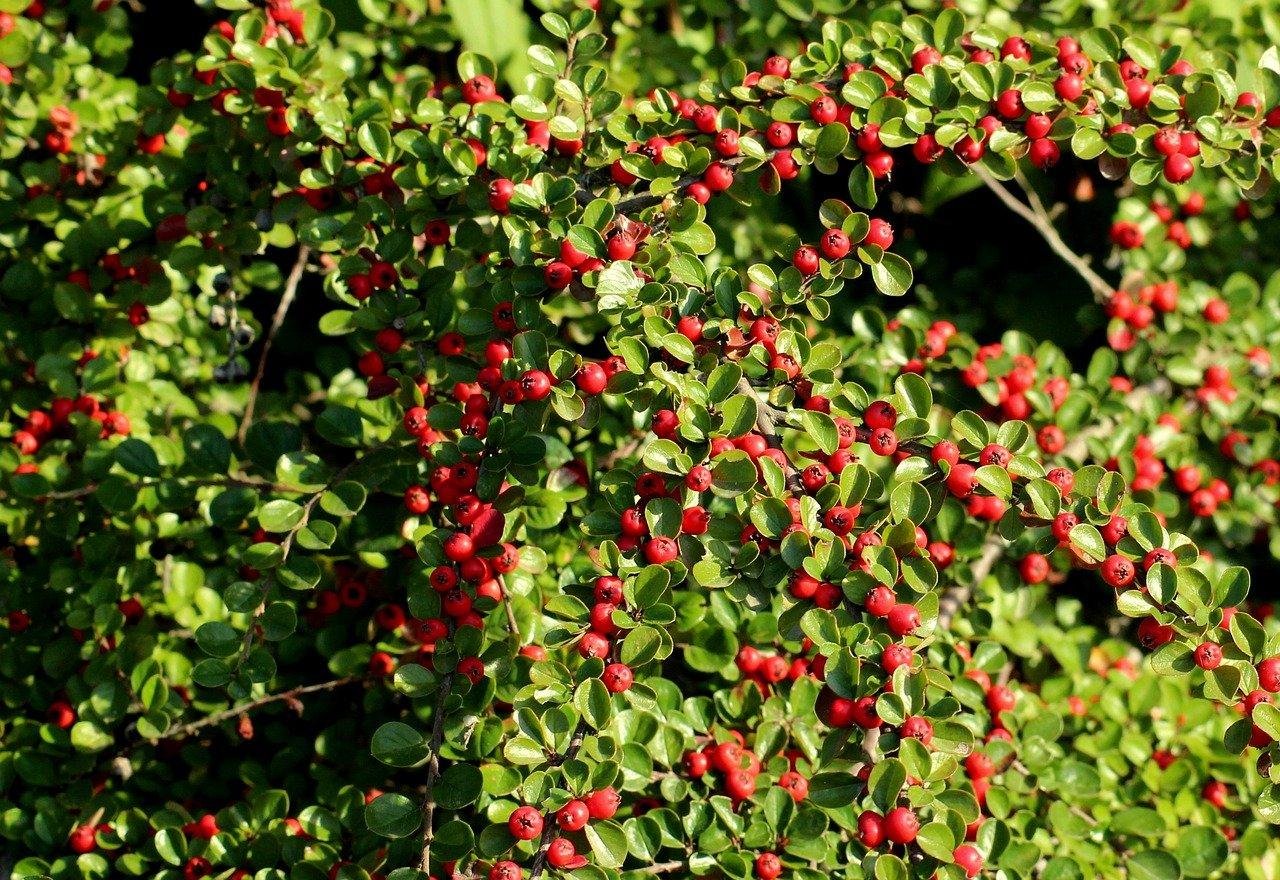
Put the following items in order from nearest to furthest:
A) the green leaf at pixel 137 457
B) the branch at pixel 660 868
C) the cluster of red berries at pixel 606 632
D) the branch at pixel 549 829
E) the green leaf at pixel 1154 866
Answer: the branch at pixel 549 829, the cluster of red berries at pixel 606 632, the branch at pixel 660 868, the green leaf at pixel 1154 866, the green leaf at pixel 137 457

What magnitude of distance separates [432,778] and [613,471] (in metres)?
0.59

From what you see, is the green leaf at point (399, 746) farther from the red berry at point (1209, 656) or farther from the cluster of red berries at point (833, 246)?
the red berry at point (1209, 656)

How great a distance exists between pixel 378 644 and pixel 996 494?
1315mm

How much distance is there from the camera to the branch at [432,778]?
172cm

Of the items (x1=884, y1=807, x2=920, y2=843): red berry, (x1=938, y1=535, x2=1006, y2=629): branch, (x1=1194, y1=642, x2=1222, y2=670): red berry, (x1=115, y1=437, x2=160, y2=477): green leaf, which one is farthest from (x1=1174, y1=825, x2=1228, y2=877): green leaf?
(x1=115, y1=437, x2=160, y2=477): green leaf

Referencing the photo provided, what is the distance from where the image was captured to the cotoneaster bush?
5.94ft

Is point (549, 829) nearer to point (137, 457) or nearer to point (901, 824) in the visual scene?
point (901, 824)

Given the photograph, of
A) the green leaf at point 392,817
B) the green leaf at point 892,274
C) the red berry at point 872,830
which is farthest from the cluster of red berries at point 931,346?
the green leaf at point 392,817

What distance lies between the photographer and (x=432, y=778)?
5.90ft

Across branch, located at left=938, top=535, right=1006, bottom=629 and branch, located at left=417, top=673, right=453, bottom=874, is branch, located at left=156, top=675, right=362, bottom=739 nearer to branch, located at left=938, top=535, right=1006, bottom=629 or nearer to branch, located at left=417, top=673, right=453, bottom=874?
branch, located at left=417, top=673, right=453, bottom=874

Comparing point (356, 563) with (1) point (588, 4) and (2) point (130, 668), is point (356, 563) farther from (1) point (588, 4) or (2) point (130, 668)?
(1) point (588, 4)

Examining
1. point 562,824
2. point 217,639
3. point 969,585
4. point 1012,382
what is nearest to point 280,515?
point 217,639

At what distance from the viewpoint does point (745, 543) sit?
182 centimetres

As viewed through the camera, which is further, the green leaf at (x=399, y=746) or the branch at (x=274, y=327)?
the branch at (x=274, y=327)
